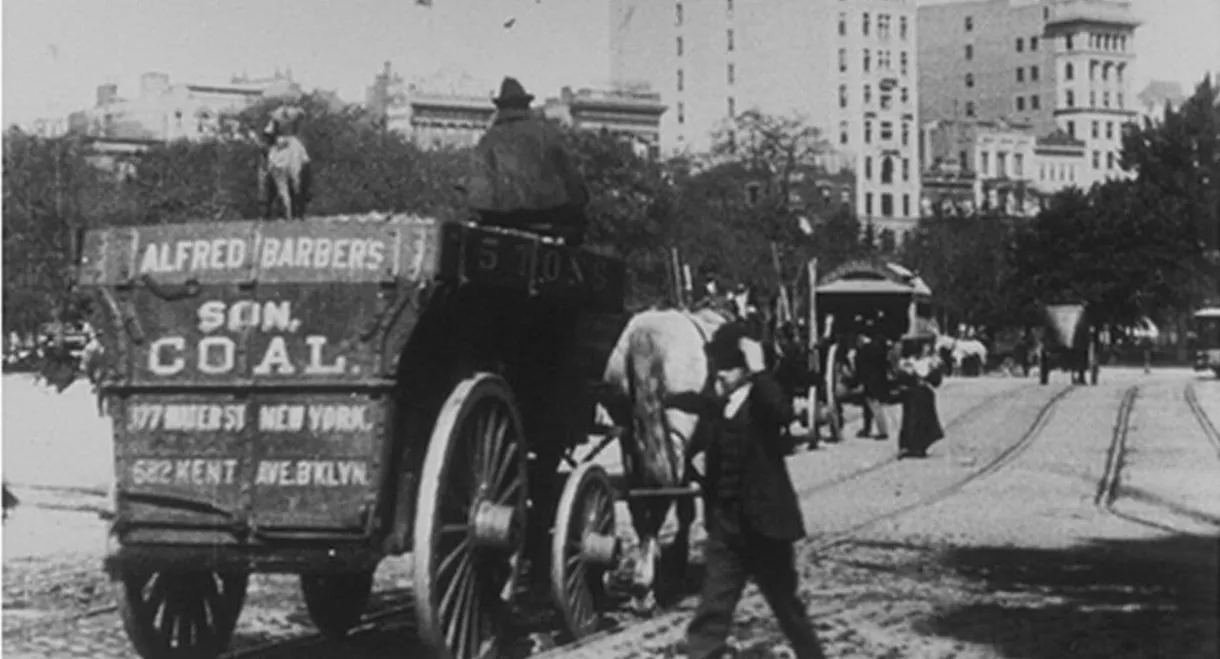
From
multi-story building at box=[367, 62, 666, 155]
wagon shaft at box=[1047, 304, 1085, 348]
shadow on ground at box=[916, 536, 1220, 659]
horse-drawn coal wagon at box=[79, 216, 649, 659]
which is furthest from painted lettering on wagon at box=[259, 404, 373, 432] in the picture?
wagon shaft at box=[1047, 304, 1085, 348]

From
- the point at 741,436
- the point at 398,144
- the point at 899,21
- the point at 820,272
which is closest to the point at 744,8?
the point at 741,436

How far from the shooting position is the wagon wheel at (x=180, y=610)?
7.72 m

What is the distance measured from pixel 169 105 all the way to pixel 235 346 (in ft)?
41.0

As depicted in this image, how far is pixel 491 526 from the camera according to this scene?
298 inches

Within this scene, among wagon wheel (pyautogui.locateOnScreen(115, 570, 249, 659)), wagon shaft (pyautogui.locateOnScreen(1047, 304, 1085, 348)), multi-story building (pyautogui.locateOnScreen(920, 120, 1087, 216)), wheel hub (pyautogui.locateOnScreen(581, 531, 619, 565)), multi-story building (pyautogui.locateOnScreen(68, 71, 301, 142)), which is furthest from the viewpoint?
wagon shaft (pyautogui.locateOnScreen(1047, 304, 1085, 348))

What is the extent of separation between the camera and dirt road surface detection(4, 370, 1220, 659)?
837 cm

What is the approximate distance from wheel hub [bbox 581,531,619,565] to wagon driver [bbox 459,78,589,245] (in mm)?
1493

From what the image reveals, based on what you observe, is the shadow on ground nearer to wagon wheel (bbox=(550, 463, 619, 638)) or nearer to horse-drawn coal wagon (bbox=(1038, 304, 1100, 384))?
wagon wheel (bbox=(550, 463, 619, 638))

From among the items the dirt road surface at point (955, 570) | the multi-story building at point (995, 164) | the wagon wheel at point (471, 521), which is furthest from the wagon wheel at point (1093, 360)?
the wagon wheel at point (471, 521)

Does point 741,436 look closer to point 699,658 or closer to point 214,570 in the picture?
point 699,658

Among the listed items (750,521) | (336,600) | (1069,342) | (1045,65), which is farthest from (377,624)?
(1069,342)

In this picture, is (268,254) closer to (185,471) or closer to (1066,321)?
(185,471)

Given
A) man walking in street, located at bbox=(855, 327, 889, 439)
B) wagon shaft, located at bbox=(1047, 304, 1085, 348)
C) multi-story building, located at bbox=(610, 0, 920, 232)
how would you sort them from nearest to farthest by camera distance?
multi-story building, located at bbox=(610, 0, 920, 232) < man walking in street, located at bbox=(855, 327, 889, 439) < wagon shaft, located at bbox=(1047, 304, 1085, 348)

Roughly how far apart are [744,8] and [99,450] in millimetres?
8832
